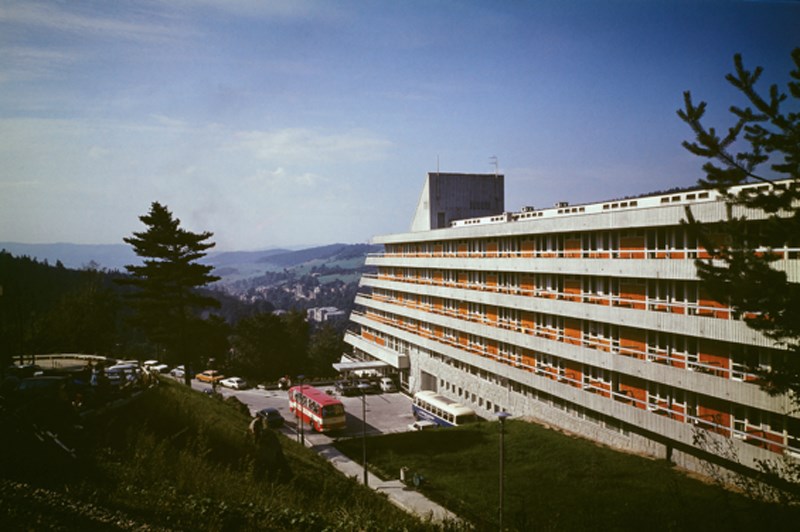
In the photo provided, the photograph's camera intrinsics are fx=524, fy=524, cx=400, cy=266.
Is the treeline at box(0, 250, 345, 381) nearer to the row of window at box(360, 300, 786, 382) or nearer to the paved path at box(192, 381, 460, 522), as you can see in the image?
the paved path at box(192, 381, 460, 522)

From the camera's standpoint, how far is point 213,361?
63.2 metres

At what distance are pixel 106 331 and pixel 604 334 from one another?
36.8 meters

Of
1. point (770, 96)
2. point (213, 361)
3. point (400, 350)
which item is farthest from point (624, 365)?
point (213, 361)

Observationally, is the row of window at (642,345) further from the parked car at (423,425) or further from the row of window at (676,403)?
the parked car at (423,425)

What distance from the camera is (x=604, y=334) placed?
25.1m

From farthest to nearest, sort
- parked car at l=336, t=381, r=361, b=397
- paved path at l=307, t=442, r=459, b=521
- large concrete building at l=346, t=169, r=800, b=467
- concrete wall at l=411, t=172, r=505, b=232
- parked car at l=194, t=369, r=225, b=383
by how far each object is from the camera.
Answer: parked car at l=194, t=369, r=225, b=383 → concrete wall at l=411, t=172, r=505, b=232 → parked car at l=336, t=381, r=361, b=397 → paved path at l=307, t=442, r=459, b=521 → large concrete building at l=346, t=169, r=800, b=467

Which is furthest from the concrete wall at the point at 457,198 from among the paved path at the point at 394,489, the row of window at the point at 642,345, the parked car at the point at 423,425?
the paved path at the point at 394,489

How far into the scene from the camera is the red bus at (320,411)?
32.8 m

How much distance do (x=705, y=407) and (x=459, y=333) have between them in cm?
2123

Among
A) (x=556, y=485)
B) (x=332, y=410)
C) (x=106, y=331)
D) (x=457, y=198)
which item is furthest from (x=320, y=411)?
(x=457, y=198)

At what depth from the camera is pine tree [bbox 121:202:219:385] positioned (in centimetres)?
2851

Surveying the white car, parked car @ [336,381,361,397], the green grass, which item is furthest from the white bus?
the white car

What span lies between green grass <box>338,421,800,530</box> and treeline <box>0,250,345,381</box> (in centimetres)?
1503

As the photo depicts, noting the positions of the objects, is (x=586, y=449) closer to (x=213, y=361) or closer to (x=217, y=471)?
(x=217, y=471)
